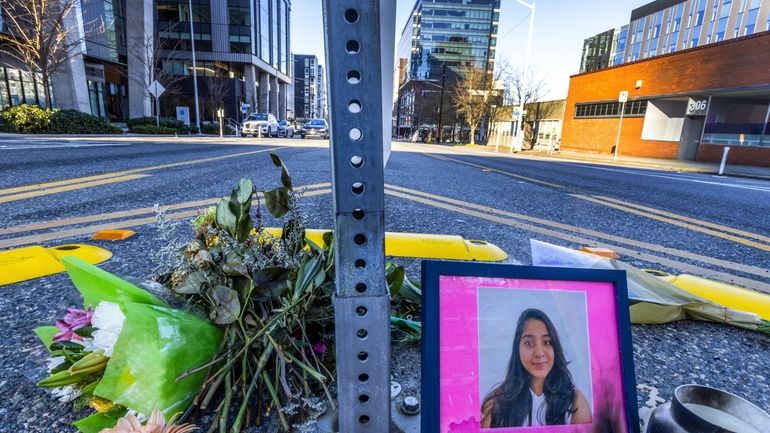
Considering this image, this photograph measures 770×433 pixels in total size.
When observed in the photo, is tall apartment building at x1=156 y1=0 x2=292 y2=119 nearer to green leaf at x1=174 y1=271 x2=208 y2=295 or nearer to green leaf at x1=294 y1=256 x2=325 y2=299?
green leaf at x1=174 y1=271 x2=208 y2=295

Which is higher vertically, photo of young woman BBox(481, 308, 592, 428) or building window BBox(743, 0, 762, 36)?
building window BBox(743, 0, 762, 36)

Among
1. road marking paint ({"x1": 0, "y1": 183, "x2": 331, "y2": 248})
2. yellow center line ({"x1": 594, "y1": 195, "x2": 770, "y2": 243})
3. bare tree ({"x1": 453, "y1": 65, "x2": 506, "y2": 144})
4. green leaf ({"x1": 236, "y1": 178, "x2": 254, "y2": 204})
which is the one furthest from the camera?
bare tree ({"x1": 453, "y1": 65, "x2": 506, "y2": 144})

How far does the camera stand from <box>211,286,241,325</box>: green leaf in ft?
3.24

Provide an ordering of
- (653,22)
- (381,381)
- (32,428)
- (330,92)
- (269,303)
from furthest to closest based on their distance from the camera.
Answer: (653,22) < (269,303) < (32,428) < (381,381) < (330,92)

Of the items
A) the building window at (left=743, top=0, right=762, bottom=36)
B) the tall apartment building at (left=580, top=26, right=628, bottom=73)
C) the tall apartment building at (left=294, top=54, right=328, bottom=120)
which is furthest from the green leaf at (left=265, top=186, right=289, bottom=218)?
the tall apartment building at (left=294, top=54, right=328, bottom=120)

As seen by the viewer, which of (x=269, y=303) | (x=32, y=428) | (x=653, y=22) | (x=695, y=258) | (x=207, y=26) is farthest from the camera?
(x=653, y=22)

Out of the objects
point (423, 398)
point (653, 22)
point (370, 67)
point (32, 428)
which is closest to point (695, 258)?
point (423, 398)

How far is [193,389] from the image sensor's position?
3.00 ft

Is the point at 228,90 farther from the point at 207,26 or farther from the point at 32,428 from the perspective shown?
the point at 32,428

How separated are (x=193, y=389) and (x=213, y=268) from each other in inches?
14.4

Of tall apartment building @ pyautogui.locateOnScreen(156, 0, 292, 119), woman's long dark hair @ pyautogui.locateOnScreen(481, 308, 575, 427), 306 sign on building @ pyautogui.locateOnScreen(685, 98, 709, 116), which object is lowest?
woman's long dark hair @ pyautogui.locateOnScreen(481, 308, 575, 427)

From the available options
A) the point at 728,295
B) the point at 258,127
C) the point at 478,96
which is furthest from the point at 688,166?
the point at 478,96

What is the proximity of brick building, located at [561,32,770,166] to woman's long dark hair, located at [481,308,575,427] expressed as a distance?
78.9 ft

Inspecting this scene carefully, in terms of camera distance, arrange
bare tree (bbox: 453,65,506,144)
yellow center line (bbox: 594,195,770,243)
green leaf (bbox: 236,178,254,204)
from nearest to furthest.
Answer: green leaf (bbox: 236,178,254,204)
yellow center line (bbox: 594,195,770,243)
bare tree (bbox: 453,65,506,144)
